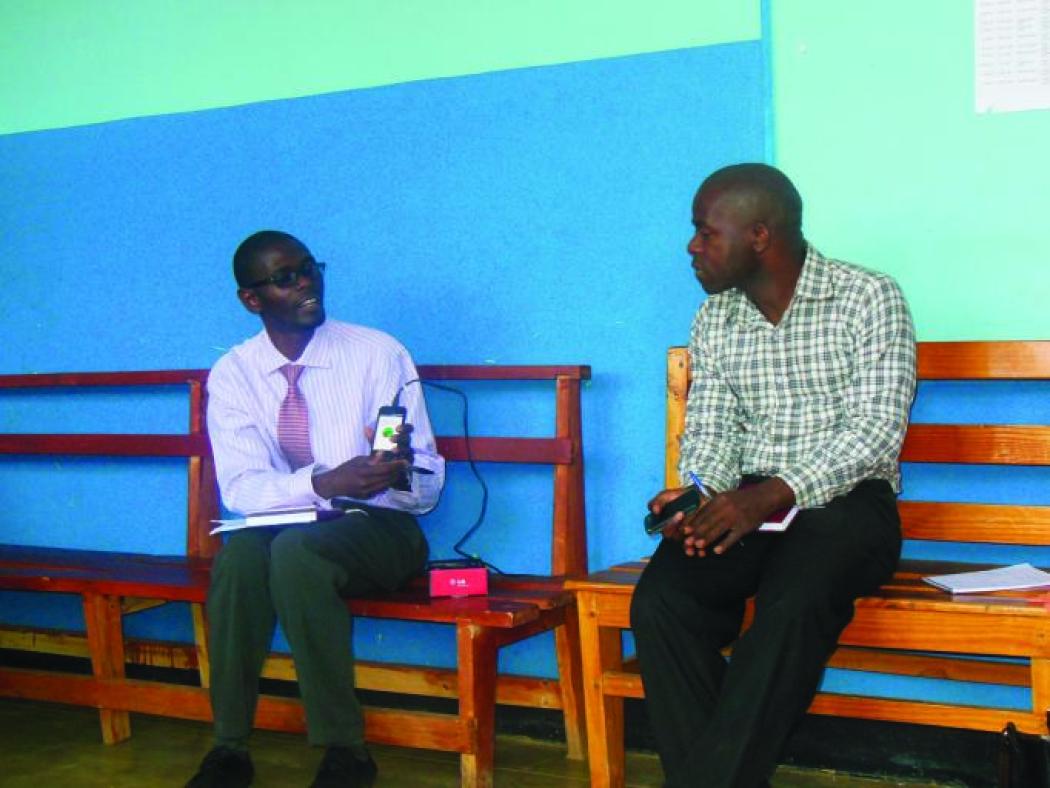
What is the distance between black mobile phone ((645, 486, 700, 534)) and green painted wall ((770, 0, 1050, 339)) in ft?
2.41

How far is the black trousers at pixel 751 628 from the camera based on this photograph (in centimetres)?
217

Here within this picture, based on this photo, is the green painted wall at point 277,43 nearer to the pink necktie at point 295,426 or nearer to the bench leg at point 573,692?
the pink necktie at point 295,426

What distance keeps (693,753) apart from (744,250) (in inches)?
40.0

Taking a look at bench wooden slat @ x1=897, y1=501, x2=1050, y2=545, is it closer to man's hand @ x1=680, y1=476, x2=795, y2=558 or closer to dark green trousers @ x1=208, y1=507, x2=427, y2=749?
man's hand @ x1=680, y1=476, x2=795, y2=558

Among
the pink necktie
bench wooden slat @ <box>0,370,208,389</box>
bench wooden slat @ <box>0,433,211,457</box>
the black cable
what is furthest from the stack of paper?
bench wooden slat @ <box>0,370,208,389</box>

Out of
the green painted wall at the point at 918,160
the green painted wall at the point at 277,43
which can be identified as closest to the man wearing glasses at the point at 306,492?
the green painted wall at the point at 277,43

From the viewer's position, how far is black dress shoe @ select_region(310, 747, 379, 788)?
2715mm

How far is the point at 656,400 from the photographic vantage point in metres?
3.15

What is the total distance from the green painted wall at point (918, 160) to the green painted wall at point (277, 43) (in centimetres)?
22

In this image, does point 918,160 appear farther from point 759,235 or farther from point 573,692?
point 573,692

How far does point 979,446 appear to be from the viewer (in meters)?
2.70

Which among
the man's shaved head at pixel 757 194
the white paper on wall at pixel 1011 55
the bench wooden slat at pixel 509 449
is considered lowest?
the bench wooden slat at pixel 509 449

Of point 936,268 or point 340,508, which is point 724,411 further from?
point 340,508

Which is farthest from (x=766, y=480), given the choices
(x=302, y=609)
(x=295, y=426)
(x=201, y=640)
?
(x=201, y=640)
